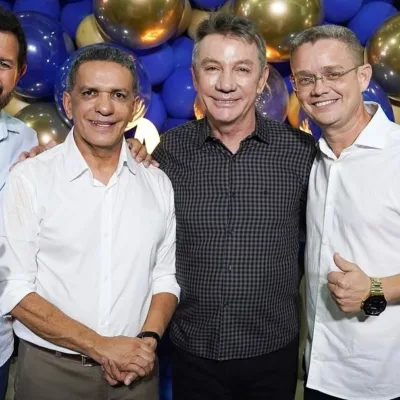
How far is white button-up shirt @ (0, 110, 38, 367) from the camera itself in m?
1.52

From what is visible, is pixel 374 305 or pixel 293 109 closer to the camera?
pixel 374 305

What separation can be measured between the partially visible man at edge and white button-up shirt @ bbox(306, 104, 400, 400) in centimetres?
15

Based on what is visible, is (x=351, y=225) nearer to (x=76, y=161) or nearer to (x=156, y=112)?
(x=76, y=161)

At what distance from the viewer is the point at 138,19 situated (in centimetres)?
219

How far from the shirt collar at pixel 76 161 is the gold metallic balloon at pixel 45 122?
0.82m

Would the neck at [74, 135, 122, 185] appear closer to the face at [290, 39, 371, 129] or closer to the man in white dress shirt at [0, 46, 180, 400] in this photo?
the man in white dress shirt at [0, 46, 180, 400]

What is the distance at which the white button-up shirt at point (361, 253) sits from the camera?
1.37 m

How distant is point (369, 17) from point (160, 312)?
1822mm

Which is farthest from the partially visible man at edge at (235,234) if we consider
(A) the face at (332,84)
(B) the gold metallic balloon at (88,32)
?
(B) the gold metallic balloon at (88,32)

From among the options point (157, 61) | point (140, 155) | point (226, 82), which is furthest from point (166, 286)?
point (157, 61)

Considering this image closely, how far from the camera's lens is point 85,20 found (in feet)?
8.14

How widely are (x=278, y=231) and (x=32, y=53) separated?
4.23ft

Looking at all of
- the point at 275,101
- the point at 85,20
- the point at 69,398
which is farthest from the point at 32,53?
the point at 69,398

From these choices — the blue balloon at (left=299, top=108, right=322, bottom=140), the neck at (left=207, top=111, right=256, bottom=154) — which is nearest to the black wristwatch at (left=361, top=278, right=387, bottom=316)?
the neck at (left=207, top=111, right=256, bottom=154)
